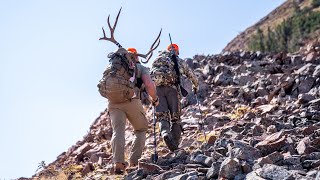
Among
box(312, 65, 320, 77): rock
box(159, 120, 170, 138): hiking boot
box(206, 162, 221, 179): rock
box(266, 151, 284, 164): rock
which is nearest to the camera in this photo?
box(206, 162, 221, 179): rock

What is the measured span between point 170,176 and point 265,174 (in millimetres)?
1127

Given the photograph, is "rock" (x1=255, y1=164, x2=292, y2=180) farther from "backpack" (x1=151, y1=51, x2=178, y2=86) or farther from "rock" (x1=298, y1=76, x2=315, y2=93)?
"rock" (x1=298, y1=76, x2=315, y2=93)

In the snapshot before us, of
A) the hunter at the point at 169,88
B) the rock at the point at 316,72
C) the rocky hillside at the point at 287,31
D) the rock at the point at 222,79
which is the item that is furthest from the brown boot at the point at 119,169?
the rocky hillside at the point at 287,31

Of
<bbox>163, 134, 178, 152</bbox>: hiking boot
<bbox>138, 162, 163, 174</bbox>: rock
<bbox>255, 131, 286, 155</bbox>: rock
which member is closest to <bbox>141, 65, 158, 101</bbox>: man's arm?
<bbox>163, 134, 178, 152</bbox>: hiking boot

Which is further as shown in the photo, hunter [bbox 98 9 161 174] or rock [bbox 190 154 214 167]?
hunter [bbox 98 9 161 174]

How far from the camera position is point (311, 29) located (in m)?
54.3

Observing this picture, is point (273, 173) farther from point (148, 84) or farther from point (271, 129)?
point (148, 84)

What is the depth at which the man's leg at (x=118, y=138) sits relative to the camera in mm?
6832

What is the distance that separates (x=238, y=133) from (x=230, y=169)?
2622mm

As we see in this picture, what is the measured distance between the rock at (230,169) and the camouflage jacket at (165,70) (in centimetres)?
344

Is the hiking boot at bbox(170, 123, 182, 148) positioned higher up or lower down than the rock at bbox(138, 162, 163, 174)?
higher up

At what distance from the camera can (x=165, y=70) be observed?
7.97 metres

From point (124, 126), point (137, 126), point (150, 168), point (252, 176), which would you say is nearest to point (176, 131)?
point (137, 126)

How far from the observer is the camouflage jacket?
795 cm
